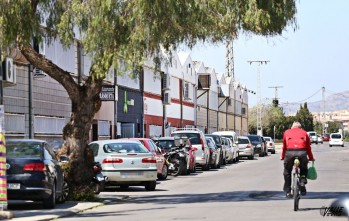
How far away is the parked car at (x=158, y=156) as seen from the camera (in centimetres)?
2827

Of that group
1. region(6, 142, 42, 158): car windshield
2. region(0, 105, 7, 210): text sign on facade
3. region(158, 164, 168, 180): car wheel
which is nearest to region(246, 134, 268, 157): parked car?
region(158, 164, 168, 180): car wheel

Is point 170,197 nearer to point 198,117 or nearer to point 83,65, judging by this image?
point 83,65

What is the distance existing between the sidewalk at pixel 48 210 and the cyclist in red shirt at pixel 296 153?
4581mm

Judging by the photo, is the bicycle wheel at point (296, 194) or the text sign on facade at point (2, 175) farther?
the bicycle wheel at point (296, 194)

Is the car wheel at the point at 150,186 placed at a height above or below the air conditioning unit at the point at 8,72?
below

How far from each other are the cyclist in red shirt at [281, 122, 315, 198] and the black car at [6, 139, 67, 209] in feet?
16.9

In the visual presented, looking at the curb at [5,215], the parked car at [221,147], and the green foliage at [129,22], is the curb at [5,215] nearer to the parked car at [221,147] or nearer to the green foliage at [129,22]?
the green foliage at [129,22]

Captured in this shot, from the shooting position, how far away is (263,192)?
2230 centimetres

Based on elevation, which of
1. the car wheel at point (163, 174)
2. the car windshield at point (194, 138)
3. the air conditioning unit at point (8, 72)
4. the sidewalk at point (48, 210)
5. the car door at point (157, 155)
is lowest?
the sidewalk at point (48, 210)

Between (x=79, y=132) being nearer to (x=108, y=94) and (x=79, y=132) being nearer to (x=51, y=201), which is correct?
(x=51, y=201)

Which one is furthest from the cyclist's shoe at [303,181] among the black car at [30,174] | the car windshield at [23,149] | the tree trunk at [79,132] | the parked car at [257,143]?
the parked car at [257,143]

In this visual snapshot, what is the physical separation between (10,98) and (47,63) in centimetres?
1089

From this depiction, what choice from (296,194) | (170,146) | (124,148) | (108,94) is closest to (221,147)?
(108,94)

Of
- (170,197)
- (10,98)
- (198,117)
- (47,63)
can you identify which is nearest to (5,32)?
(47,63)
